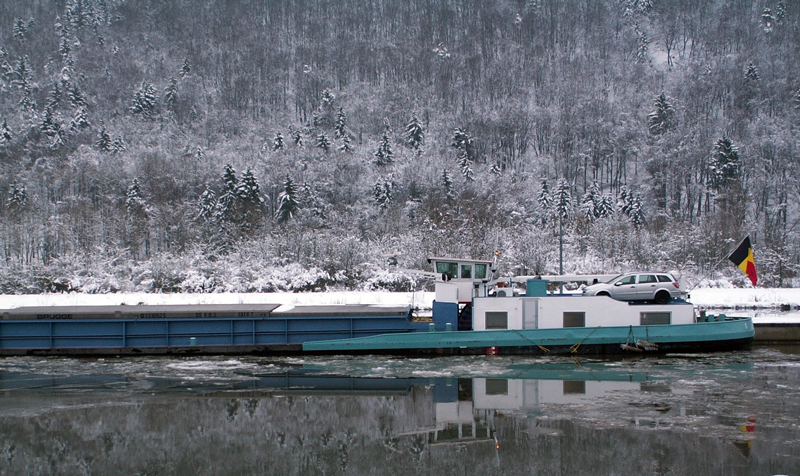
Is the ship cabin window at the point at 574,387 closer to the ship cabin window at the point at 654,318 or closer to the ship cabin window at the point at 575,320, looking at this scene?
the ship cabin window at the point at 575,320

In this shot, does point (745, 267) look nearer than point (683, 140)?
Yes

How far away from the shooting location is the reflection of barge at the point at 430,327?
932 inches

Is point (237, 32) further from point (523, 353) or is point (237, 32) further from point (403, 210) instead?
point (523, 353)

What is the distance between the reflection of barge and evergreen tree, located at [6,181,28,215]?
5181 cm

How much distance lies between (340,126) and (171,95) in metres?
33.5

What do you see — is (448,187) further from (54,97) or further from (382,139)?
(54,97)

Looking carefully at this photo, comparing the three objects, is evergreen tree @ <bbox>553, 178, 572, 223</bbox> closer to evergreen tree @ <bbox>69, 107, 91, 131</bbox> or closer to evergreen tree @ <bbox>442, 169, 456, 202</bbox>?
evergreen tree @ <bbox>442, 169, 456, 202</bbox>

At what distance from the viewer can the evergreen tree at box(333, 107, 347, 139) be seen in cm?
9688

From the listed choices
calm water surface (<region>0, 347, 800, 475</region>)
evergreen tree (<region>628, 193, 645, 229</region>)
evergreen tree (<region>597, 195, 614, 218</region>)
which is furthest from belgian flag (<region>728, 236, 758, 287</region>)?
evergreen tree (<region>597, 195, 614, 218</region>)

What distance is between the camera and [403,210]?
72.1 meters

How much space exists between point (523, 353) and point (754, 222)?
62024mm

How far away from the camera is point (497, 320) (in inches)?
950

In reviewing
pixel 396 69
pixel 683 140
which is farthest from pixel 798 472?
pixel 396 69

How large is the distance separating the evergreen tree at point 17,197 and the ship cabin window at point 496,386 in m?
66.8
